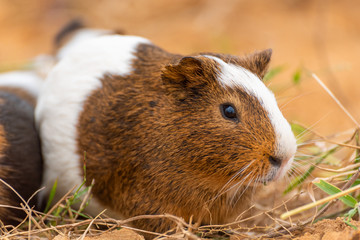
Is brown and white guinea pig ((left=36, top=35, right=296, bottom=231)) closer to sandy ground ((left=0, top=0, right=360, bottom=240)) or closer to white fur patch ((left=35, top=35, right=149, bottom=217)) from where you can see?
white fur patch ((left=35, top=35, right=149, bottom=217))

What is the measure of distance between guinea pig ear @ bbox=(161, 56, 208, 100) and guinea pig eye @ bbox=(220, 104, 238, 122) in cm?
21

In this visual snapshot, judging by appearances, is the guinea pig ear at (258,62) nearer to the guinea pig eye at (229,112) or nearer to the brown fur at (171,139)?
the brown fur at (171,139)

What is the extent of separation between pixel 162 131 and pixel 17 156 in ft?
3.57

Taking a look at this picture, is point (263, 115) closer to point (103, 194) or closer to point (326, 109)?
point (103, 194)

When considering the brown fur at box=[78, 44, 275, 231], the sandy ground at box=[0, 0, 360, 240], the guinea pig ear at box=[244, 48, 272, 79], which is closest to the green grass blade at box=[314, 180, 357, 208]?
the brown fur at box=[78, 44, 275, 231]

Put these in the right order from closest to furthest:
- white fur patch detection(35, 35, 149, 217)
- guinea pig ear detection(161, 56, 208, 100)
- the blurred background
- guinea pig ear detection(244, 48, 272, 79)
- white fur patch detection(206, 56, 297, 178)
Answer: white fur patch detection(206, 56, 297, 178)
guinea pig ear detection(161, 56, 208, 100)
guinea pig ear detection(244, 48, 272, 79)
white fur patch detection(35, 35, 149, 217)
the blurred background

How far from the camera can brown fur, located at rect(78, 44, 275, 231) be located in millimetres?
2812

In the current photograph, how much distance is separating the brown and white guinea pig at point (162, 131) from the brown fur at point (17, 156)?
4.2 inches

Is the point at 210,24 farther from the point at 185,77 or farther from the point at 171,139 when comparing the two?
the point at 171,139

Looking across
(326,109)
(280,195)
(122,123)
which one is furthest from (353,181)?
(326,109)

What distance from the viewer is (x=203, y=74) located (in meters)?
2.98

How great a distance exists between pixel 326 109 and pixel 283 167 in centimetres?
440

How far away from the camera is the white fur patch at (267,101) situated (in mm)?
2709

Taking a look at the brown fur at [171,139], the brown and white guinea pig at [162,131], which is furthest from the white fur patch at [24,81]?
the brown fur at [171,139]
